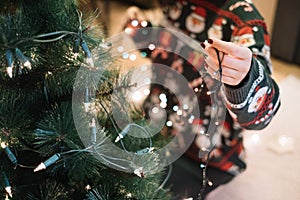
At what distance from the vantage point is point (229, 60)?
26.6 inches

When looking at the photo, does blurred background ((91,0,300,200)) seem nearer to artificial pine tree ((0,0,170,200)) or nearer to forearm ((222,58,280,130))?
artificial pine tree ((0,0,170,200))

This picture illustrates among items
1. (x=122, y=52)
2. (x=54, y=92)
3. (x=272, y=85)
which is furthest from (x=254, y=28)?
(x=54, y=92)

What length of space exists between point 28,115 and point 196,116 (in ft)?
1.77

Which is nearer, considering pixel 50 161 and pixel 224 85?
pixel 50 161

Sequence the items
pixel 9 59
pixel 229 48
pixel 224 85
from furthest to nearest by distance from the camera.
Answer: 1. pixel 224 85
2. pixel 229 48
3. pixel 9 59

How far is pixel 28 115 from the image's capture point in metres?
0.59

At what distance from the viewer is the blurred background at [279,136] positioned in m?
1.02

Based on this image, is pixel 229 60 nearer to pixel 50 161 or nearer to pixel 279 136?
pixel 50 161

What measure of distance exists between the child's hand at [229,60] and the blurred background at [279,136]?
6.6 inches

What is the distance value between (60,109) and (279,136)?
2.82ft

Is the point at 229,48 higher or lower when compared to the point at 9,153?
higher

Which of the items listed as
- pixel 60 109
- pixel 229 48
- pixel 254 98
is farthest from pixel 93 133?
pixel 254 98

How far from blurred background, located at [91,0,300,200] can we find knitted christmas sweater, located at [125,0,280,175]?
69mm

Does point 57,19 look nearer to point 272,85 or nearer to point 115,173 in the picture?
point 115,173
